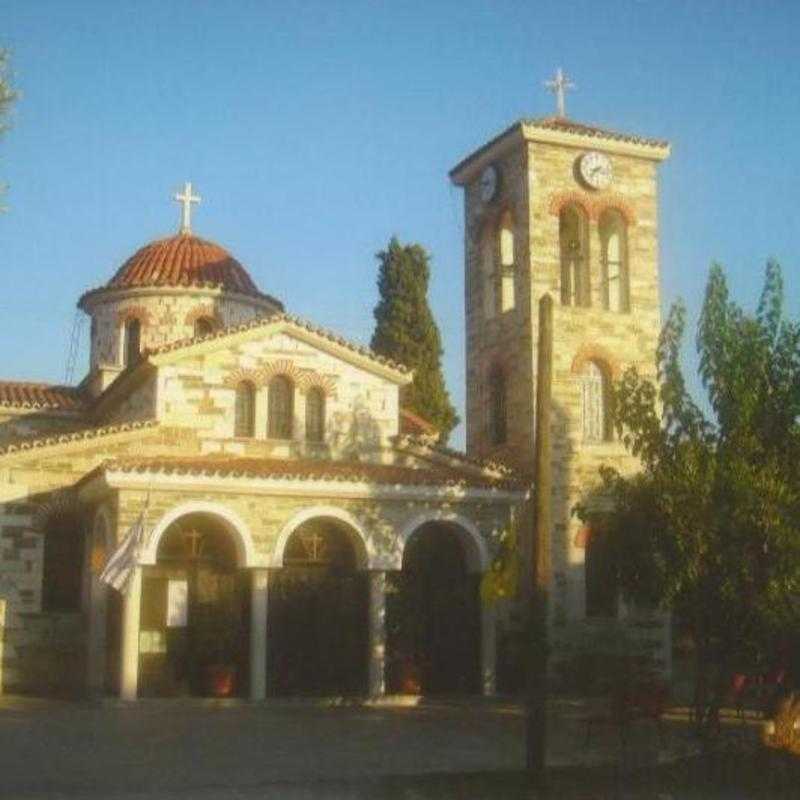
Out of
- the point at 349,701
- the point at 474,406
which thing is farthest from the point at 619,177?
the point at 349,701

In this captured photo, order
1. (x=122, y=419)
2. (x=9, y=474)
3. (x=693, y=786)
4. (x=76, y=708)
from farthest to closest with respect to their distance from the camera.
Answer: (x=122, y=419)
(x=9, y=474)
(x=76, y=708)
(x=693, y=786)

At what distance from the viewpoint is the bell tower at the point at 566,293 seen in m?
23.8

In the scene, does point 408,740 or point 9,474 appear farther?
point 9,474

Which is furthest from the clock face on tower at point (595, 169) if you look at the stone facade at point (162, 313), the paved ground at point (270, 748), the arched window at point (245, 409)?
the paved ground at point (270, 748)

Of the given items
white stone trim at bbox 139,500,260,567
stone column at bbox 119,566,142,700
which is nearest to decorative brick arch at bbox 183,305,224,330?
white stone trim at bbox 139,500,260,567

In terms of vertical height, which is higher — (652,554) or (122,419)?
(122,419)

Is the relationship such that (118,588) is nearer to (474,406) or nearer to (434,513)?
(434,513)

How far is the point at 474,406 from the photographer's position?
1027 inches

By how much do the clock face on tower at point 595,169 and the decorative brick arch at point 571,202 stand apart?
33 centimetres

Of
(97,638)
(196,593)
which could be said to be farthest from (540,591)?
(97,638)

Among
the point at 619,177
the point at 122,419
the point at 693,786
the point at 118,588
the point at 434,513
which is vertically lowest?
the point at 693,786

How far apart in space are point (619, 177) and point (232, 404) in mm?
10040

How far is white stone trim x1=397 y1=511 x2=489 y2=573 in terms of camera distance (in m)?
21.2

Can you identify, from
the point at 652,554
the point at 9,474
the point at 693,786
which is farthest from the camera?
the point at 9,474
